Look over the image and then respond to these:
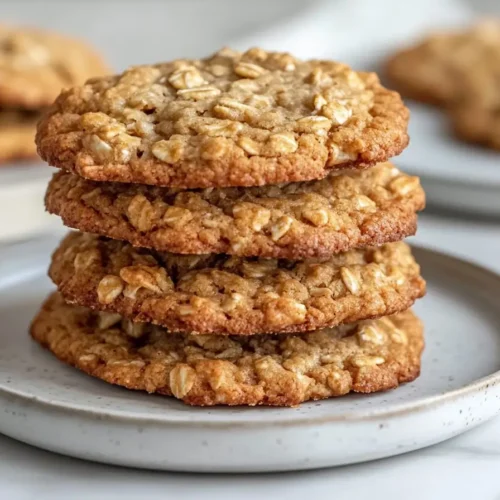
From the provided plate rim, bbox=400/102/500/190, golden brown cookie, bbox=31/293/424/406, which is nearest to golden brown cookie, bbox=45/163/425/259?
golden brown cookie, bbox=31/293/424/406

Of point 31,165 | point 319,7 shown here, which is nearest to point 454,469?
point 31,165

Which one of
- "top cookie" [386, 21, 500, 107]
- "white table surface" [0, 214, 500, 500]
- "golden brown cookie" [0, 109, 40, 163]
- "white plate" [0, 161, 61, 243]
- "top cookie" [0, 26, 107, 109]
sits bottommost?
"white table surface" [0, 214, 500, 500]

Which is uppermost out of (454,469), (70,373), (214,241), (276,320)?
(214,241)

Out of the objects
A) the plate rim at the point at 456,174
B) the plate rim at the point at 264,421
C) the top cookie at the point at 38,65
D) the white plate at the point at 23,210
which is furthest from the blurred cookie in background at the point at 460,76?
the plate rim at the point at 264,421

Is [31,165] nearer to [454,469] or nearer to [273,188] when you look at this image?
[273,188]

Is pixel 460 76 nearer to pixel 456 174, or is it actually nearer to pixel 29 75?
pixel 456 174

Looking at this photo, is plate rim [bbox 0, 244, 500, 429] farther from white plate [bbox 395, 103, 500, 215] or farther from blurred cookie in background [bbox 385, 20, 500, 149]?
blurred cookie in background [bbox 385, 20, 500, 149]

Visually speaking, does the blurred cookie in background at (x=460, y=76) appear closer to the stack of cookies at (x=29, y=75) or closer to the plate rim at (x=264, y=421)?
the stack of cookies at (x=29, y=75)
